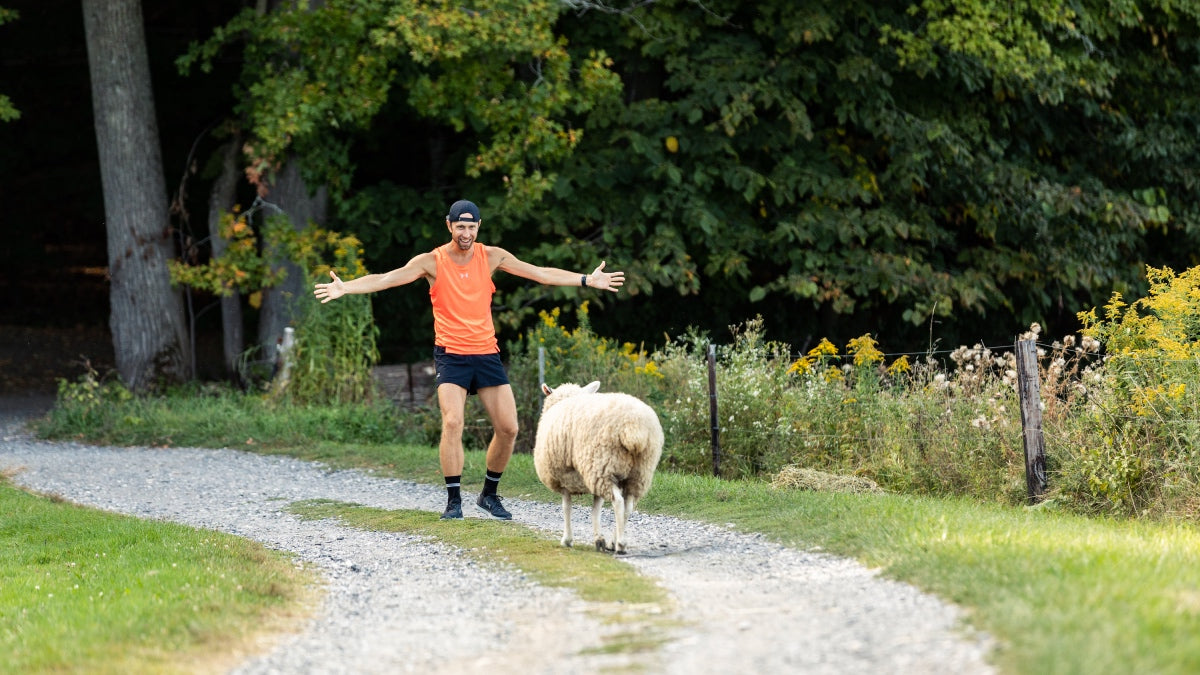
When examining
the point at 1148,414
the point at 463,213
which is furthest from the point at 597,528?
the point at 1148,414

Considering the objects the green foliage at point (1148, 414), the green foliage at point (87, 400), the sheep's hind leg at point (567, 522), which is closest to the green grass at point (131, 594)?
the sheep's hind leg at point (567, 522)

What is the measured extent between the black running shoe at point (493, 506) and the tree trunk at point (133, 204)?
38.2 feet

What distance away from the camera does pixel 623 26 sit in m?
21.3

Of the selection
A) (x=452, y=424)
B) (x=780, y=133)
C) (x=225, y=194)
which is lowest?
(x=452, y=424)

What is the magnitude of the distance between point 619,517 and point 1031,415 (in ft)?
12.7

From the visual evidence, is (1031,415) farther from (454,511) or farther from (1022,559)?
(454,511)

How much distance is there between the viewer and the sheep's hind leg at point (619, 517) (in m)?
→ 9.06

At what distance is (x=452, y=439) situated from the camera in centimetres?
1098

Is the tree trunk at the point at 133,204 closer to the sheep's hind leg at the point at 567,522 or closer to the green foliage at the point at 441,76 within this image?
the green foliage at the point at 441,76

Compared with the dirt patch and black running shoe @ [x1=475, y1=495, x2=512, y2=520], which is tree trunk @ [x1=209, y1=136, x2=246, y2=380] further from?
black running shoe @ [x1=475, y1=495, x2=512, y2=520]

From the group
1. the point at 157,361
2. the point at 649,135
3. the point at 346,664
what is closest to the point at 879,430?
the point at 346,664

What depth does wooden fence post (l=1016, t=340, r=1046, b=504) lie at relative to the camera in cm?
1120

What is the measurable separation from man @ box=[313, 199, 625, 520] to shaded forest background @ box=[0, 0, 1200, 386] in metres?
8.11

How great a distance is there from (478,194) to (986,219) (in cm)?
774
